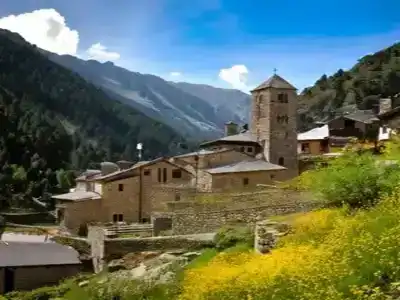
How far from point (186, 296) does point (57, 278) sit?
713 inches

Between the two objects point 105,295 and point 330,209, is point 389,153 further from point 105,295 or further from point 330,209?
point 105,295

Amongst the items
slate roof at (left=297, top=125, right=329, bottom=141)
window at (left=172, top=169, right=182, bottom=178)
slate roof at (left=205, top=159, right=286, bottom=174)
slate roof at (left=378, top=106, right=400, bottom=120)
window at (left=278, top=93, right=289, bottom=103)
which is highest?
window at (left=278, top=93, right=289, bottom=103)

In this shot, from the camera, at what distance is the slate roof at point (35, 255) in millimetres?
29344

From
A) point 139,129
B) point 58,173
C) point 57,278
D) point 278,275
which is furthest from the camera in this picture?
point 139,129

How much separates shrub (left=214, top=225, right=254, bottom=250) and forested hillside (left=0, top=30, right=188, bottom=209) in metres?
62.7

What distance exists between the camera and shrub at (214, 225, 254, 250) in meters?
19.9

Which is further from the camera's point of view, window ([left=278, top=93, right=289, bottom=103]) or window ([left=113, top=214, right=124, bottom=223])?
window ([left=278, top=93, right=289, bottom=103])

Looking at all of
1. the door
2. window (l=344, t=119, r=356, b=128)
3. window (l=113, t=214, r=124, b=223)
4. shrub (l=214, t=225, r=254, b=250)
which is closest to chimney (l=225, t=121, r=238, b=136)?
window (l=344, t=119, r=356, b=128)

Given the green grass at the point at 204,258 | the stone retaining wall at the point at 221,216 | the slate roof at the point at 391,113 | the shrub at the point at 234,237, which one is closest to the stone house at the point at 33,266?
the stone retaining wall at the point at 221,216

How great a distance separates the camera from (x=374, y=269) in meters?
10.3

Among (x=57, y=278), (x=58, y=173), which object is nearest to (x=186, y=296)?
(x=57, y=278)

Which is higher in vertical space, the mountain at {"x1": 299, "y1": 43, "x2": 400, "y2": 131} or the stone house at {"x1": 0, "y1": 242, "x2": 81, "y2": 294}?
the mountain at {"x1": 299, "y1": 43, "x2": 400, "y2": 131}

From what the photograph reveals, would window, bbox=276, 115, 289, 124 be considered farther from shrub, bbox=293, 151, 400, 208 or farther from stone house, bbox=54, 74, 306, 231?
shrub, bbox=293, 151, 400, 208

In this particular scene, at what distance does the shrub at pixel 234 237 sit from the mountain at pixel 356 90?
57748mm
